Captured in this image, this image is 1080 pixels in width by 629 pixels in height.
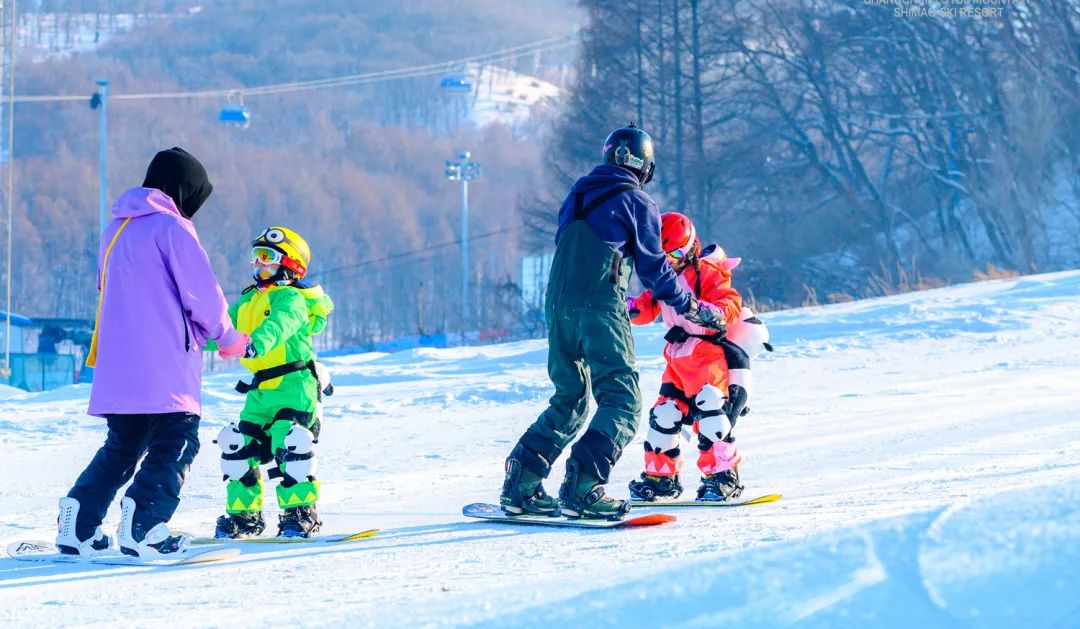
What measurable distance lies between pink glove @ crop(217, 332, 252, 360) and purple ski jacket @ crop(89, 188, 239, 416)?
1.3 inches

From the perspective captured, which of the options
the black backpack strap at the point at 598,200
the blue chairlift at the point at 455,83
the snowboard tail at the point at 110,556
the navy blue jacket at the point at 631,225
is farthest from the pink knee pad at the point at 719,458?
the blue chairlift at the point at 455,83

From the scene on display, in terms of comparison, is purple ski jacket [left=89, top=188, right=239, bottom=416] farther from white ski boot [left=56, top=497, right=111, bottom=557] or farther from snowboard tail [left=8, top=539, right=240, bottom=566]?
snowboard tail [left=8, top=539, right=240, bottom=566]

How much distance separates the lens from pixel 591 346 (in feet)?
19.7

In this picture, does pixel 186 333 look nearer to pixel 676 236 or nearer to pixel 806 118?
pixel 676 236

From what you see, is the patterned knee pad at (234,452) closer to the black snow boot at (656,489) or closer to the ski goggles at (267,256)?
the ski goggles at (267,256)

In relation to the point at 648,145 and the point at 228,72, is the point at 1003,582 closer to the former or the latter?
the point at 648,145

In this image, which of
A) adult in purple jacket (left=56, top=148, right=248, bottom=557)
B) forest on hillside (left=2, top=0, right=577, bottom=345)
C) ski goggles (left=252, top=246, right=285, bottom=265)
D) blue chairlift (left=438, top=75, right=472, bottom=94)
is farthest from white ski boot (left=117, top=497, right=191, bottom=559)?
forest on hillside (left=2, top=0, right=577, bottom=345)

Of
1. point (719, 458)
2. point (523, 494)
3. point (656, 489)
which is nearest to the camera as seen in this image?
point (523, 494)

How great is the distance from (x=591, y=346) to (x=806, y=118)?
1310 inches

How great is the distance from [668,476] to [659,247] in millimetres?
1227

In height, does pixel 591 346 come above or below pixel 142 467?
above

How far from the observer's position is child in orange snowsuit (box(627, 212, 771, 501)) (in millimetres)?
6672

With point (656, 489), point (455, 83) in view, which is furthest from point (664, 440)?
point (455, 83)

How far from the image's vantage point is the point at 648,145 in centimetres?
635
